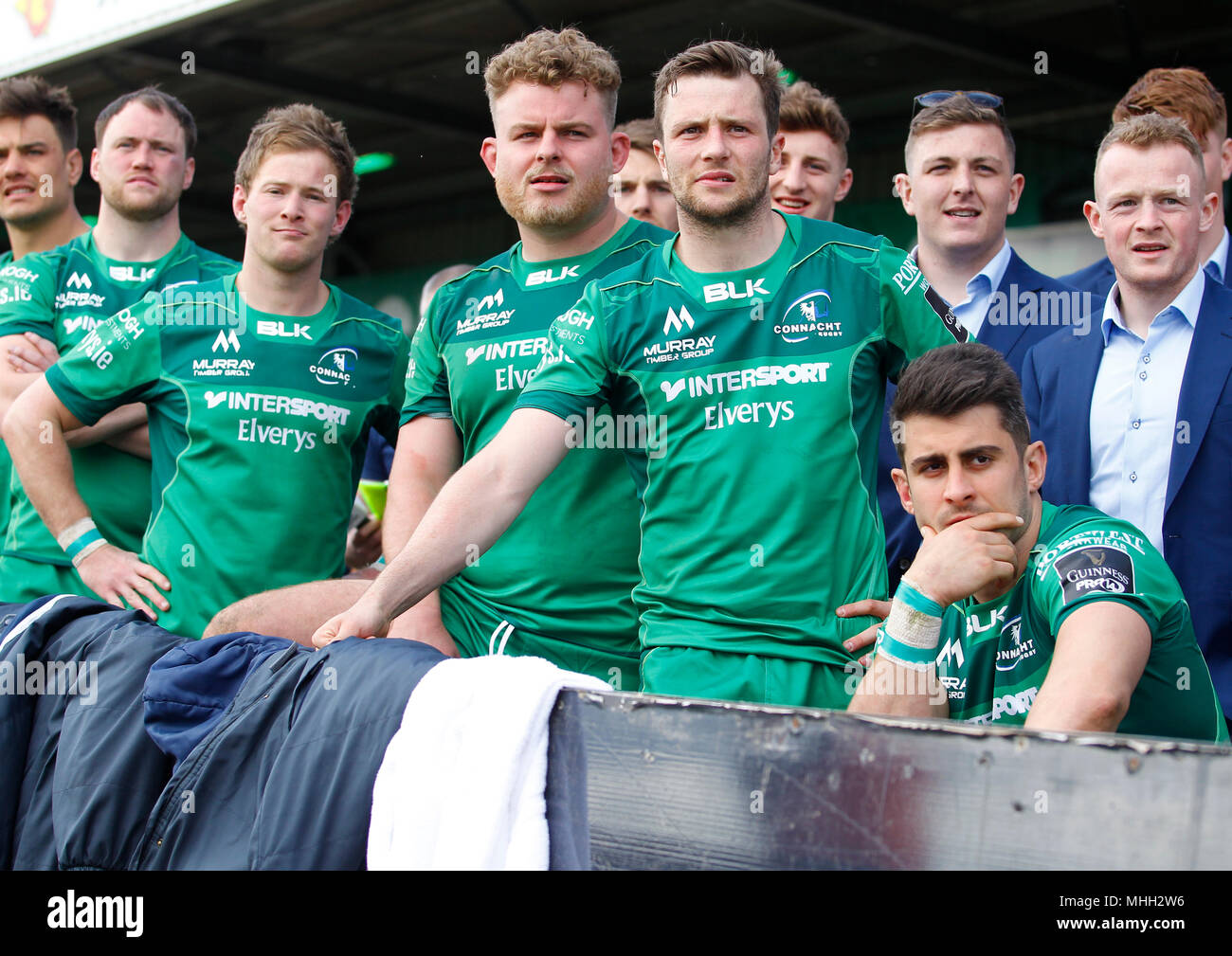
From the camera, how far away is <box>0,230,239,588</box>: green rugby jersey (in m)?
4.27

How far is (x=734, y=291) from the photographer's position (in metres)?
2.97

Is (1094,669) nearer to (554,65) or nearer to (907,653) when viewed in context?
(907,653)

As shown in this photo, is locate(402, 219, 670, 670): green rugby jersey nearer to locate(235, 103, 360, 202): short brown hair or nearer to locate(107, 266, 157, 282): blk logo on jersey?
locate(235, 103, 360, 202): short brown hair

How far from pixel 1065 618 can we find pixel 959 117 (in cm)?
213

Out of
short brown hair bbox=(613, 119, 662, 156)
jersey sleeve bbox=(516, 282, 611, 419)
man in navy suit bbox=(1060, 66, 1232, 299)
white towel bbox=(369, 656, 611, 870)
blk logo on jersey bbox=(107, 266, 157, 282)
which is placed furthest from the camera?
short brown hair bbox=(613, 119, 662, 156)

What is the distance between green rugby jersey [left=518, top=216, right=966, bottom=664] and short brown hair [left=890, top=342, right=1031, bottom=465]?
240 millimetres

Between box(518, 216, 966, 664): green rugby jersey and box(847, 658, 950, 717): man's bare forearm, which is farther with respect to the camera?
box(518, 216, 966, 664): green rugby jersey

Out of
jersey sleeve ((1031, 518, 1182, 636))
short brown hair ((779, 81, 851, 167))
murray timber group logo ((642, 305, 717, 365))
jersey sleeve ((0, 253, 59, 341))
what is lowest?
jersey sleeve ((1031, 518, 1182, 636))

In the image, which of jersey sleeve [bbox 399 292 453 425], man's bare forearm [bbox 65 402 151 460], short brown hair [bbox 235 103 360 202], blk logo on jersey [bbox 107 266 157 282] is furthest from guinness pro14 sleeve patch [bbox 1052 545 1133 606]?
blk logo on jersey [bbox 107 266 157 282]

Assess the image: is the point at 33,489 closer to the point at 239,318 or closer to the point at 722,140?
the point at 239,318

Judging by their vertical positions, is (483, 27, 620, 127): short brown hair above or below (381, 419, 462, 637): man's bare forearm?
above

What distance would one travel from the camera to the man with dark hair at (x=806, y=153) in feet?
14.6

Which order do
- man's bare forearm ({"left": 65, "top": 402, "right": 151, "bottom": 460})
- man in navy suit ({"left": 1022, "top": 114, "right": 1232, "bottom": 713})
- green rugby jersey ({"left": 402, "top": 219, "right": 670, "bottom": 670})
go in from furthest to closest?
1. man's bare forearm ({"left": 65, "top": 402, "right": 151, "bottom": 460})
2. green rugby jersey ({"left": 402, "top": 219, "right": 670, "bottom": 670})
3. man in navy suit ({"left": 1022, "top": 114, "right": 1232, "bottom": 713})
